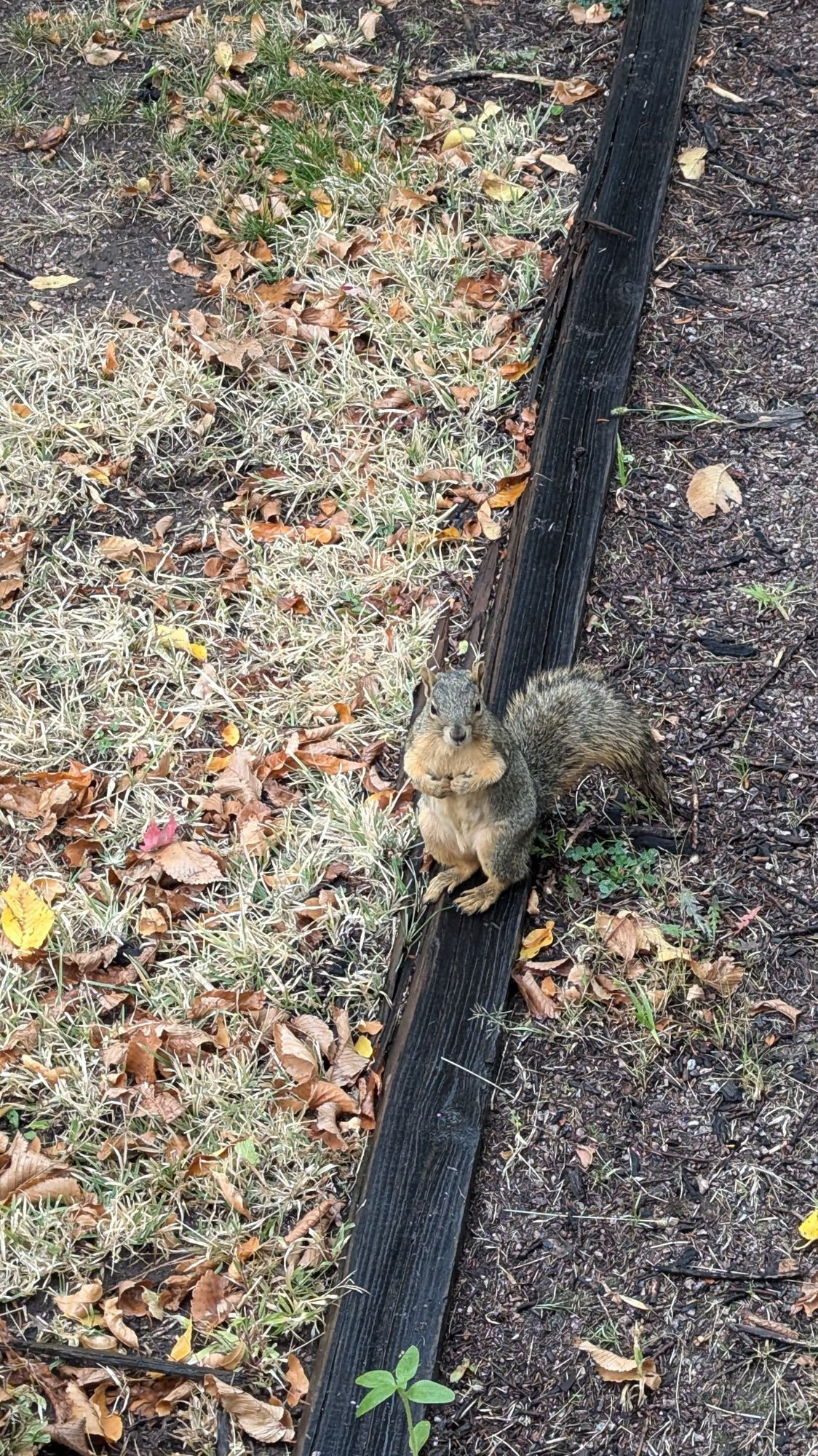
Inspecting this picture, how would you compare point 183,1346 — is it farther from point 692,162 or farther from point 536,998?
point 692,162

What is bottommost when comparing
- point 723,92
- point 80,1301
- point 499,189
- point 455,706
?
point 80,1301

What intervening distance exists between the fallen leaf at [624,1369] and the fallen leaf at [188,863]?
1.44m

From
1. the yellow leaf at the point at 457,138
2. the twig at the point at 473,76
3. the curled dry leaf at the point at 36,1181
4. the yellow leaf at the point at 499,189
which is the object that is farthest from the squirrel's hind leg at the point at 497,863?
the twig at the point at 473,76

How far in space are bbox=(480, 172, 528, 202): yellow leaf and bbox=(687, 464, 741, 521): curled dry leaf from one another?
59.0 inches

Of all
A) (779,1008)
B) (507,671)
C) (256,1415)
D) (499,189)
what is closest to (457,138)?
(499,189)

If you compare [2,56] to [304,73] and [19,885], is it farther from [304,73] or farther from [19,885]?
[19,885]

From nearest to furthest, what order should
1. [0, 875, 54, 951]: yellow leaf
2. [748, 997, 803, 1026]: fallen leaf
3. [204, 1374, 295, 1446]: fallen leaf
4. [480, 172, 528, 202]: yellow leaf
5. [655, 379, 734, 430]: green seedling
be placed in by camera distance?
[204, 1374, 295, 1446]: fallen leaf, [748, 997, 803, 1026]: fallen leaf, [0, 875, 54, 951]: yellow leaf, [655, 379, 734, 430]: green seedling, [480, 172, 528, 202]: yellow leaf

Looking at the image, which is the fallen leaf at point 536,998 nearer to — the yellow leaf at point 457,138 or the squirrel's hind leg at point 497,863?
the squirrel's hind leg at point 497,863

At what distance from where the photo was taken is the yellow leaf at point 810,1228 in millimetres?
2678

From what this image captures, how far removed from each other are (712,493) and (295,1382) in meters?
2.67

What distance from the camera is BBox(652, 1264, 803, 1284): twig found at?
265 centimetres

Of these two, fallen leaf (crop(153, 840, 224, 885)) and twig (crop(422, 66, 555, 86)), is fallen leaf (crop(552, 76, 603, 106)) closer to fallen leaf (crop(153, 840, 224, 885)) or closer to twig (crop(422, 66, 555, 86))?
twig (crop(422, 66, 555, 86))

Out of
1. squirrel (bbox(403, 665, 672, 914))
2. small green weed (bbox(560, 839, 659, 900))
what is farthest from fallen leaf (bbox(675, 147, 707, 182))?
small green weed (bbox(560, 839, 659, 900))

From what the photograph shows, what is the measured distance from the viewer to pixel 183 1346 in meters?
2.68
